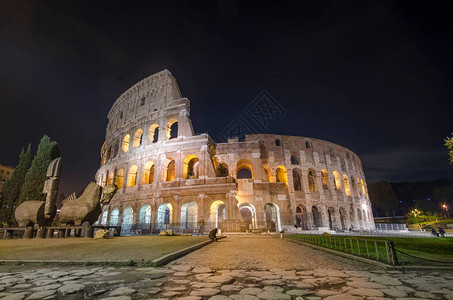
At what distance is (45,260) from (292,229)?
70.7 ft

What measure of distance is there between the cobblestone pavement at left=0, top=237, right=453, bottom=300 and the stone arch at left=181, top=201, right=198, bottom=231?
1618 cm

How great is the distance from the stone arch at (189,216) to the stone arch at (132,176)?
8122 mm

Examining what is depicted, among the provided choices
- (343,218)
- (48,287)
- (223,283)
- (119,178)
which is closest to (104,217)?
(119,178)

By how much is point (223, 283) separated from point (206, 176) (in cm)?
1844

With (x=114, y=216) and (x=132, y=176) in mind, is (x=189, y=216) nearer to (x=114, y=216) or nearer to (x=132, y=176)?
(x=132, y=176)

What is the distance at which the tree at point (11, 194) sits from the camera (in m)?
18.0

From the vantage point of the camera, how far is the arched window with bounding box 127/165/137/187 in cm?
2578

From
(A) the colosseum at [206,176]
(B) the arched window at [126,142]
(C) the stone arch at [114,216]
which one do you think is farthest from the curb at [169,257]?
(B) the arched window at [126,142]

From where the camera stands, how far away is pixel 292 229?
22281 millimetres

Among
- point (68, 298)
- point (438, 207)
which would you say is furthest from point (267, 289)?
point (438, 207)

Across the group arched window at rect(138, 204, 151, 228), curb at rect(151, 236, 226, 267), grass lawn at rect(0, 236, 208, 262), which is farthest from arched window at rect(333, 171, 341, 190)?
grass lawn at rect(0, 236, 208, 262)

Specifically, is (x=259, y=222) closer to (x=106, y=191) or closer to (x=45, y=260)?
(x=106, y=191)

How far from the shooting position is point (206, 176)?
21438mm

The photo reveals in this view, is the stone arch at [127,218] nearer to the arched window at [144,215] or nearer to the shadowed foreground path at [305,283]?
the arched window at [144,215]
